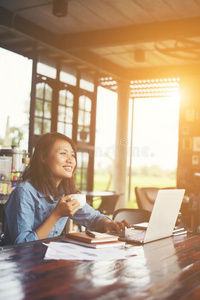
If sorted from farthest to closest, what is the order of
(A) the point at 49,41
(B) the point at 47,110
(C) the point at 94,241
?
1. (B) the point at 47,110
2. (A) the point at 49,41
3. (C) the point at 94,241

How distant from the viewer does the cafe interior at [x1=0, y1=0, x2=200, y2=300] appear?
4.78 feet

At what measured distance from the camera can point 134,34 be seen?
19.7 ft

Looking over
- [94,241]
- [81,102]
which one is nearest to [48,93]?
[81,102]

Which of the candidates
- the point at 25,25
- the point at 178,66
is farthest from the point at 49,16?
the point at 178,66

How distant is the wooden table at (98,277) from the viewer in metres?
1.26

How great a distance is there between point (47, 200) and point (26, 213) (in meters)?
0.22

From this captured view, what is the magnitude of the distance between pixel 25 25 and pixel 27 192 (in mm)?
4398

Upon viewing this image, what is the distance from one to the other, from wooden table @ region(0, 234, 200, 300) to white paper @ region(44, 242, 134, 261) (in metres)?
0.05

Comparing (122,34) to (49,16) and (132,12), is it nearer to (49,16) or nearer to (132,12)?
(132,12)

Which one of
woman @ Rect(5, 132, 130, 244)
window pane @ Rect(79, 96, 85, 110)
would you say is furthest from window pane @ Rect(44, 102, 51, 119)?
woman @ Rect(5, 132, 130, 244)

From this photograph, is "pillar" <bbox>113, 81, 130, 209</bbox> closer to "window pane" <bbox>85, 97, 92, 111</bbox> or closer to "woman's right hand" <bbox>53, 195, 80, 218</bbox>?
"window pane" <bbox>85, 97, 92, 111</bbox>

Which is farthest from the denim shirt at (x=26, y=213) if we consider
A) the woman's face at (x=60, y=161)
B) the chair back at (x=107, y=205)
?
the chair back at (x=107, y=205)

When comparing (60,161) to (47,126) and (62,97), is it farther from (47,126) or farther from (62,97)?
(62,97)

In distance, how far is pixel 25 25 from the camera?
602cm
